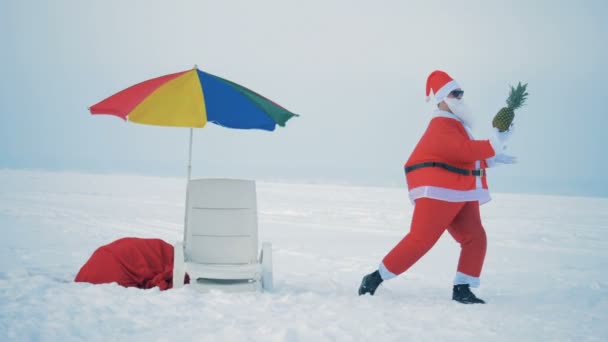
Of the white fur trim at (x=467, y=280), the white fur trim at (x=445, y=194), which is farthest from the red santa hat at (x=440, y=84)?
the white fur trim at (x=467, y=280)

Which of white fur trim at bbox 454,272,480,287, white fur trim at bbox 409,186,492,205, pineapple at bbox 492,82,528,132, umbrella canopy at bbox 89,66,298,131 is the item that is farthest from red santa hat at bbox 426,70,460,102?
white fur trim at bbox 454,272,480,287

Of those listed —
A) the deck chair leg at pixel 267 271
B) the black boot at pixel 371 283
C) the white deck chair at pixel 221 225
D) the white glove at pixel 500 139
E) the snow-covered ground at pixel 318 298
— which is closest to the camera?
the snow-covered ground at pixel 318 298

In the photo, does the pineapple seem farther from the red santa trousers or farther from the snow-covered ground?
the snow-covered ground

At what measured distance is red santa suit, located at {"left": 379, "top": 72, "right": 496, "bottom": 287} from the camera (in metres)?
4.62

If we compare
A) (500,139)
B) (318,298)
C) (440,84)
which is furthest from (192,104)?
(500,139)

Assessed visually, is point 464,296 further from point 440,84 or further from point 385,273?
point 440,84

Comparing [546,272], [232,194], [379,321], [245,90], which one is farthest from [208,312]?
[546,272]

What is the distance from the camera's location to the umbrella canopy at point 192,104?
4609mm

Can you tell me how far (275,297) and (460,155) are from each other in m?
2.04

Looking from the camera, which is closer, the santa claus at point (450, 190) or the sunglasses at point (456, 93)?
the santa claus at point (450, 190)

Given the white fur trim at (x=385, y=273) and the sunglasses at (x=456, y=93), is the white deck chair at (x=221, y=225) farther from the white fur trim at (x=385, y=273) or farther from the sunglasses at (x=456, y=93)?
the sunglasses at (x=456, y=93)

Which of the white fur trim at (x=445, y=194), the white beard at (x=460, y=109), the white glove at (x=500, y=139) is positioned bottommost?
the white fur trim at (x=445, y=194)

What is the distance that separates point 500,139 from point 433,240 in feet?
3.45

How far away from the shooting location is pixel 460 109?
15.9 ft
